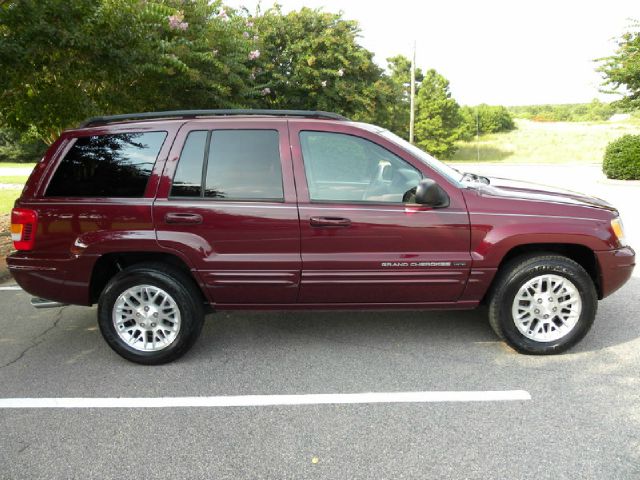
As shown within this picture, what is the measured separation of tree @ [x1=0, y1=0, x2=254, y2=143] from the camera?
19.8 feet

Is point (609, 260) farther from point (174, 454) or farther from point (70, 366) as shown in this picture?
point (70, 366)

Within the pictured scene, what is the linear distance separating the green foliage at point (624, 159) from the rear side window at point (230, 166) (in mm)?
17147

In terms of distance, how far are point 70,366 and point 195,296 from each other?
41.9 inches

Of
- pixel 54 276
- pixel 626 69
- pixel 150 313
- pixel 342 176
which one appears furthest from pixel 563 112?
pixel 54 276

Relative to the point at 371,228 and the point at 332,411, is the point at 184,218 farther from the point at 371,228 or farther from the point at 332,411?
the point at 332,411

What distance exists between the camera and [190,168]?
3688 millimetres

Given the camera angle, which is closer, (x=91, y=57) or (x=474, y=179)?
(x=474, y=179)

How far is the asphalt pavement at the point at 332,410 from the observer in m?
2.55

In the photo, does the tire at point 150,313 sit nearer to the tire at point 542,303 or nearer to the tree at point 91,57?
the tire at point 542,303

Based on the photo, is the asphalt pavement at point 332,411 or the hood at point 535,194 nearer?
the asphalt pavement at point 332,411

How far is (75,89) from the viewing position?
25.1ft

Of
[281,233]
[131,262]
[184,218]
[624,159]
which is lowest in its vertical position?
[624,159]

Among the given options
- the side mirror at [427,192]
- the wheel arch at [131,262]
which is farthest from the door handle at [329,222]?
the wheel arch at [131,262]

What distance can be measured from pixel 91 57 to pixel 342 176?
4971mm
